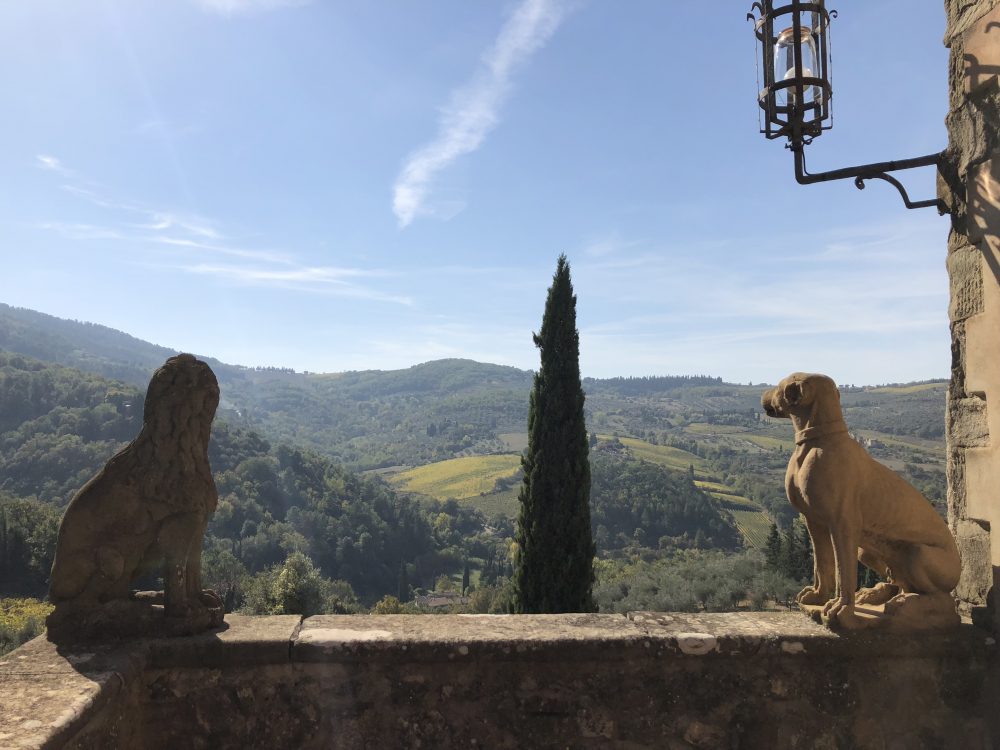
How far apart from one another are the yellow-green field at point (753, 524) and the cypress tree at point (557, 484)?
142 feet

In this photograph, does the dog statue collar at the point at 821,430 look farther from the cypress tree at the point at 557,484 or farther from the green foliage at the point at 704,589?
the green foliage at the point at 704,589

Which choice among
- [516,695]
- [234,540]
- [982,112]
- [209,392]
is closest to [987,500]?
[982,112]

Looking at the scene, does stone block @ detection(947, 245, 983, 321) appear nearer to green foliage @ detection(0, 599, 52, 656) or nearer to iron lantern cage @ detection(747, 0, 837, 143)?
iron lantern cage @ detection(747, 0, 837, 143)

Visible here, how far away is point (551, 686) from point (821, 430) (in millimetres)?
1411

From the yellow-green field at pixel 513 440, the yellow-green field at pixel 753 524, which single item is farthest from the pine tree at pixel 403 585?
the yellow-green field at pixel 513 440

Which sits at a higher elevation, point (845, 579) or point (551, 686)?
point (845, 579)

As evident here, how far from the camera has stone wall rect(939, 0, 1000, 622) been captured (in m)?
2.54

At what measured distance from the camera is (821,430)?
256 cm

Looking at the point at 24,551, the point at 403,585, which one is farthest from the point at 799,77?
the point at 403,585

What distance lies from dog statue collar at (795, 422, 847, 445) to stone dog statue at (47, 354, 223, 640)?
2316mm

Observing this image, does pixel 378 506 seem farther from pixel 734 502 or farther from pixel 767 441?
pixel 767 441

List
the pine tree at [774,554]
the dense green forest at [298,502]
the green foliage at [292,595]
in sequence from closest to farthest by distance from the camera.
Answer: the green foliage at [292,595] < the pine tree at [774,554] < the dense green forest at [298,502]

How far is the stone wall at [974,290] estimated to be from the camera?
254 centimetres

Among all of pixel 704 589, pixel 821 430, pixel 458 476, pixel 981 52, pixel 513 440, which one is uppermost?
pixel 981 52
